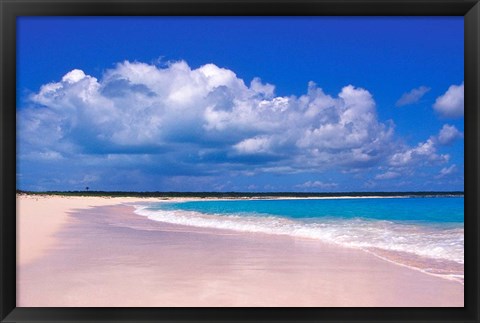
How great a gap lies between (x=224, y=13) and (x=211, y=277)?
184 centimetres

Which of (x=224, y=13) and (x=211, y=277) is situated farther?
(x=211, y=277)

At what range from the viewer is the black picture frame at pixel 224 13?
1621 millimetres

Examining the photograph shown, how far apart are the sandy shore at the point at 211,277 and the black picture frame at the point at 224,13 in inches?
3.6

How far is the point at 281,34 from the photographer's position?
12.0 feet

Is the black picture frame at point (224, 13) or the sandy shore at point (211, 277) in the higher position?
the black picture frame at point (224, 13)

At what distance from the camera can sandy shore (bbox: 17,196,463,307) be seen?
2.33m

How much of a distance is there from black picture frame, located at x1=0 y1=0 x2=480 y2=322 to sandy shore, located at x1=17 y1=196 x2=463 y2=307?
0.30 ft

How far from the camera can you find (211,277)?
9.29 feet

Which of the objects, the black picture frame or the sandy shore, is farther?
the sandy shore

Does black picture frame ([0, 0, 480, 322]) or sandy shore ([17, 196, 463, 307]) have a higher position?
black picture frame ([0, 0, 480, 322])

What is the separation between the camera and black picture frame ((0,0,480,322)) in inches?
63.8
